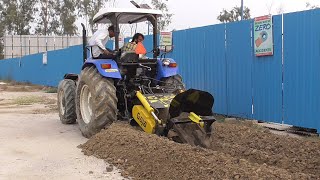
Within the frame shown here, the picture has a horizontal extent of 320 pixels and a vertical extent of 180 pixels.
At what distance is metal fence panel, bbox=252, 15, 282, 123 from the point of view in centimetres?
948

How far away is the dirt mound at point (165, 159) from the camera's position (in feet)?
16.1

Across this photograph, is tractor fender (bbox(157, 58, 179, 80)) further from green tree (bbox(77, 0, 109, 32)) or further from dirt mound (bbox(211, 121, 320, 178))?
green tree (bbox(77, 0, 109, 32))

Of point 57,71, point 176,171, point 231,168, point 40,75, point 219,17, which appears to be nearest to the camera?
point 231,168

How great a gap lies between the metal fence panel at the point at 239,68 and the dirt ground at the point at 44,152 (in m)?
3.79

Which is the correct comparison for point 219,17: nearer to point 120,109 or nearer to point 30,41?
point 30,41

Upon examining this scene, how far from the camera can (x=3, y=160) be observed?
6957 mm

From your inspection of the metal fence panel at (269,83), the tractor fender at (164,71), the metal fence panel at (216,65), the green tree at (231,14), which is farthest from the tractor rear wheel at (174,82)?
the green tree at (231,14)

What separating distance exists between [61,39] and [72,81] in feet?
119

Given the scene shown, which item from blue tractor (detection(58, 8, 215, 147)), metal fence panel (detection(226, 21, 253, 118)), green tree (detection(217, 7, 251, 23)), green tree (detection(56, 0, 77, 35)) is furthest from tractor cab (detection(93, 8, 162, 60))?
green tree (detection(56, 0, 77, 35))

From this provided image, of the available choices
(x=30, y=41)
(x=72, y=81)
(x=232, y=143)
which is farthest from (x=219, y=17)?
(x=232, y=143)

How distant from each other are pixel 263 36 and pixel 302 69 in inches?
51.5

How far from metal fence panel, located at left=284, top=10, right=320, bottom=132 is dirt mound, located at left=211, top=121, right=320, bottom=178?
1.54m

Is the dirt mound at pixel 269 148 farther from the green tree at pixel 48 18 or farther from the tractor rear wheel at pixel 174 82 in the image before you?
the green tree at pixel 48 18

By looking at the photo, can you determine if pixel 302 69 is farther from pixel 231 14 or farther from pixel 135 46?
pixel 231 14
